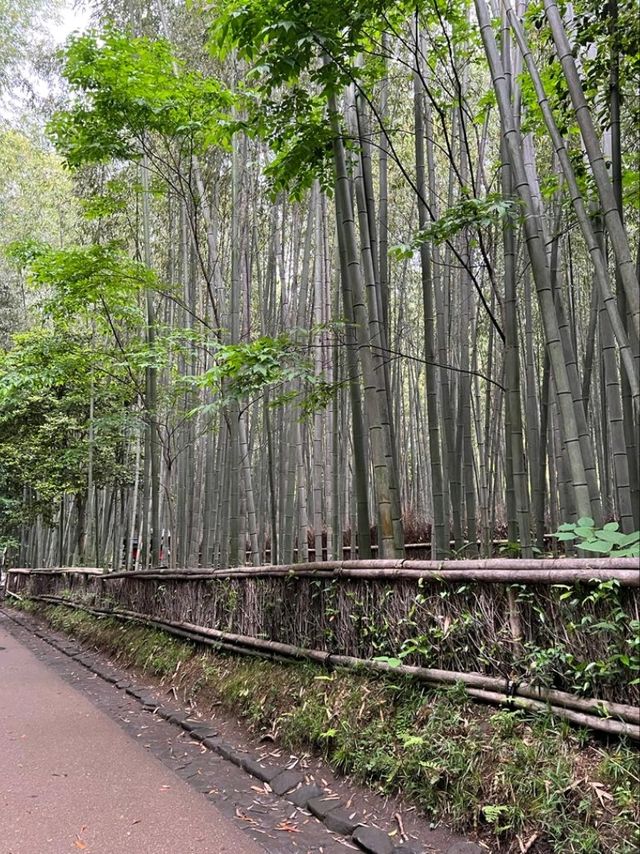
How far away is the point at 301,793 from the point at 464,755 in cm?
72

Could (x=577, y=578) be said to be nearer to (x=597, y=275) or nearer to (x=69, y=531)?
(x=597, y=275)

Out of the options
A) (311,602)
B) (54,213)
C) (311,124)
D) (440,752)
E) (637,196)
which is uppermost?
(54,213)

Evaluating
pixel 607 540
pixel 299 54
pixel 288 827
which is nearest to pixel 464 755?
pixel 288 827

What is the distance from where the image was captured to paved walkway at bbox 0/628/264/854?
1940mm

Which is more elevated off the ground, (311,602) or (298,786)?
(311,602)

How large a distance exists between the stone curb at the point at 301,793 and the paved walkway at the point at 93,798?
0.26 m

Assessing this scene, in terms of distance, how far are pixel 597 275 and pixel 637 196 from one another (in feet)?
2.85

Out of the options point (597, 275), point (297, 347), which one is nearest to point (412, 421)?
point (297, 347)

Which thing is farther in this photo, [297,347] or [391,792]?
[297,347]

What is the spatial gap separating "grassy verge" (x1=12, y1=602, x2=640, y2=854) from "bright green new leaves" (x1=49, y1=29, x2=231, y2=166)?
132 inches

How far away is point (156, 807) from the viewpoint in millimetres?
2211

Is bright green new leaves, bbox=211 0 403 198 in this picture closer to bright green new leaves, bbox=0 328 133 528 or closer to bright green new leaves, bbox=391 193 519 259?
bright green new leaves, bbox=391 193 519 259

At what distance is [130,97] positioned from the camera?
4.15m

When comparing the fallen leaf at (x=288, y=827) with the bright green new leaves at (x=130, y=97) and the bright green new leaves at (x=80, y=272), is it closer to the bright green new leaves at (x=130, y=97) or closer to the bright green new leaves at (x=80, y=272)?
the bright green new leaves at (x=130, y=97)
